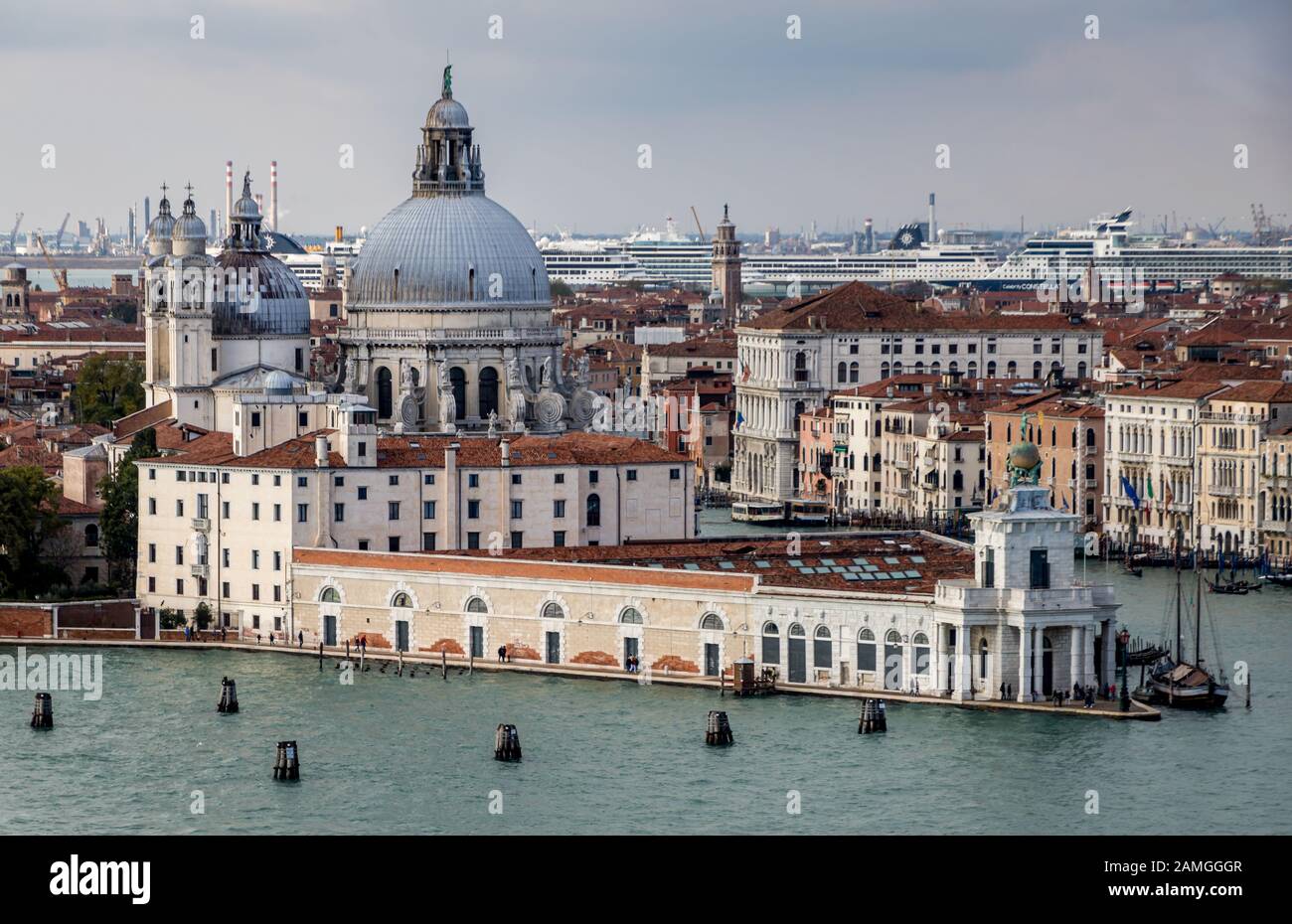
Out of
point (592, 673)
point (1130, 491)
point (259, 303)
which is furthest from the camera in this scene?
point (1130, 491)

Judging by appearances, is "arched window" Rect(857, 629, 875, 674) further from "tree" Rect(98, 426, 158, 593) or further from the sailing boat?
"tree" Rect(98, 426, 158, 593)

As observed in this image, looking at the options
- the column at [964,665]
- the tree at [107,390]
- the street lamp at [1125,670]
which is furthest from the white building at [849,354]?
the column at [964,665]

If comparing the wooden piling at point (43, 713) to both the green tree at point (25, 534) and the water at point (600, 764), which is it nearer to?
the water at point (600, 764)

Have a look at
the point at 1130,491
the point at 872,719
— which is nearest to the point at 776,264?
the point at 1130,491

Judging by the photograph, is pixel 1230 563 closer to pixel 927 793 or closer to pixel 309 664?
pixel 309 664
